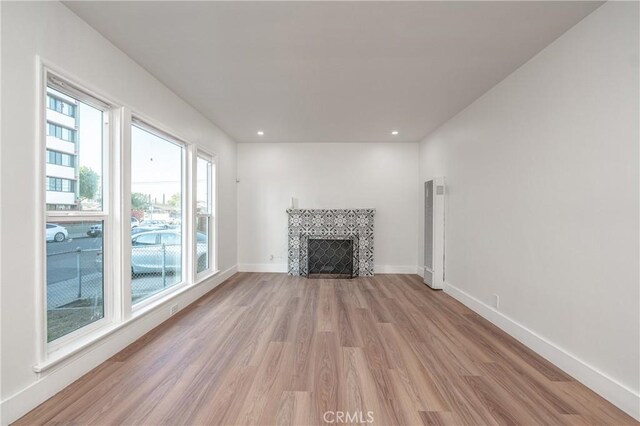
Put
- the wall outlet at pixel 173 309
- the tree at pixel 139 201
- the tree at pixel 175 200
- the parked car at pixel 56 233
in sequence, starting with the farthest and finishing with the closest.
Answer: the tree at pixel 175 200 → the wall outlet at pixel 173 309 → the tree at pixel 139 201 → the parked car at pixel 56 233

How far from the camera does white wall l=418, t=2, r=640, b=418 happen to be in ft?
5.73

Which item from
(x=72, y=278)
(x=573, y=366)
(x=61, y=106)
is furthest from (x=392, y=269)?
(x=61, y=106)

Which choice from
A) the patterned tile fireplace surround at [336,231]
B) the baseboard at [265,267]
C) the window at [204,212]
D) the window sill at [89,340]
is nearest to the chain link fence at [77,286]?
the window sill at [89,340]

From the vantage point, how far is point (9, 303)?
161 cm

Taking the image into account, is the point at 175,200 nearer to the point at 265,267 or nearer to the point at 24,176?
the point at 24,176

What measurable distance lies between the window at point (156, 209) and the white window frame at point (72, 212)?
31 cm

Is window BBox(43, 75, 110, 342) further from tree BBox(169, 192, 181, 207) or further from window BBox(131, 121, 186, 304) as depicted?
tree BBox(169, 192, 181, 207)

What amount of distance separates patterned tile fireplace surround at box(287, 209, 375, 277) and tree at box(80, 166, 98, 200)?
11.2ft

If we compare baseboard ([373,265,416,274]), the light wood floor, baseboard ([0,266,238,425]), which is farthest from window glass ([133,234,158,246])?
baseboard ([373,265,416,274])

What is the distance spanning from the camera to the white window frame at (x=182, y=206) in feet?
8.43

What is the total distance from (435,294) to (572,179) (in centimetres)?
254

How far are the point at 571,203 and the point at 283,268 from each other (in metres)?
4.55

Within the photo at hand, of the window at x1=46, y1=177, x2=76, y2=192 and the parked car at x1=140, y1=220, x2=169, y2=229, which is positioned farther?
the parked car at x1=140, y1=220, x2=169, y2=229

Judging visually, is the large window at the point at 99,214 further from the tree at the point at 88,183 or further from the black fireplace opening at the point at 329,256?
the black fireplace opening at the point at 329,256
